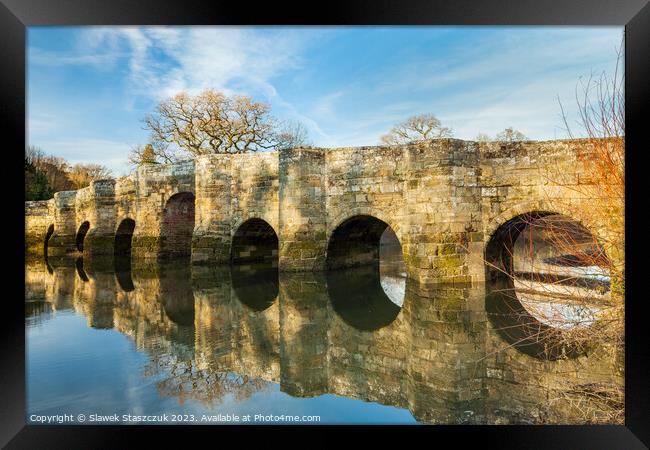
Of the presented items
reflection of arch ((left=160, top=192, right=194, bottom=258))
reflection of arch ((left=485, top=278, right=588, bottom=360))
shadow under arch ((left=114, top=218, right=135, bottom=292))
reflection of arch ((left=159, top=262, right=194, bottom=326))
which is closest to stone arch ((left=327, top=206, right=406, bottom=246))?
reflection of arch ((left=485, top=278, right=588, bottom=360))

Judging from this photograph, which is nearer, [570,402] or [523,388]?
Result: [570,402]

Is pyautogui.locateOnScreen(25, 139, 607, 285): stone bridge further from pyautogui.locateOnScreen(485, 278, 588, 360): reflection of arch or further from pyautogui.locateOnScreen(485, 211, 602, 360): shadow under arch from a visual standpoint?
pyautogui.locateOnScreen(485, 278, 588, 360): reflection of arch

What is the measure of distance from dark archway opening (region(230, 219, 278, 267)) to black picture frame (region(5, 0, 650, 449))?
9.94 metres

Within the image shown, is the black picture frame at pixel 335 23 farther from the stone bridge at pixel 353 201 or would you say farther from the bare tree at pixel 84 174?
the bare tree at pixel 84 174

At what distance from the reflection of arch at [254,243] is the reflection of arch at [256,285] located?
37 centimetres

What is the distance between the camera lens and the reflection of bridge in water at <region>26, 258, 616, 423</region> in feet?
11.5

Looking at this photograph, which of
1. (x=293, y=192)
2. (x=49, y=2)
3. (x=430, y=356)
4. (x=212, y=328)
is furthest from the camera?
(x=293, y=192)

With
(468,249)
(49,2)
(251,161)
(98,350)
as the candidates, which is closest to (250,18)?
(49,2)

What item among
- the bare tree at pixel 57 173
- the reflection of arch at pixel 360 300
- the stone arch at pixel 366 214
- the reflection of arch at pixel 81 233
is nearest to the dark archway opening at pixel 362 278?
the reflection of arch at pixel 360 300

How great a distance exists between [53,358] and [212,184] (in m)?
8.42

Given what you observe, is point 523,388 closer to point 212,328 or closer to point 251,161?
point 212,328

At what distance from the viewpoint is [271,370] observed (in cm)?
415

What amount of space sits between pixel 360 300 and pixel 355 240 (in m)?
4.42

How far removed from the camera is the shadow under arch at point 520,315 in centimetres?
407
